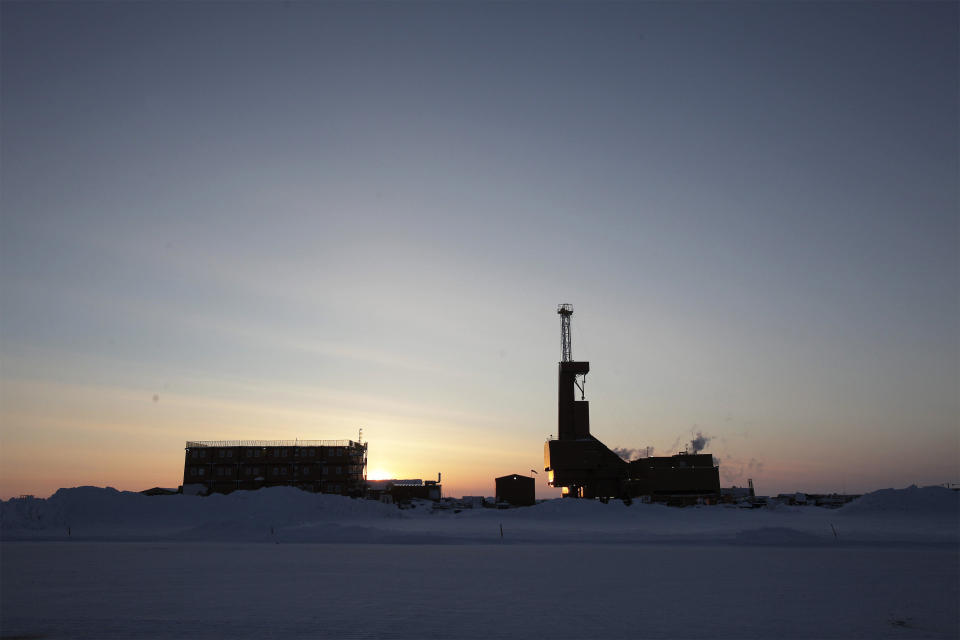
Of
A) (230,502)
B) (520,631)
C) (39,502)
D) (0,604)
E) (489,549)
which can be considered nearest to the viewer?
(520,631)

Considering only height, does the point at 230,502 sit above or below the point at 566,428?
below

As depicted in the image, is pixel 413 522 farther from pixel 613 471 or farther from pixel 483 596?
pixel 483 596

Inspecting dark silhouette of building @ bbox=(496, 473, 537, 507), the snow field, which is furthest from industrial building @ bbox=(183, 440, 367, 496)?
the snow field

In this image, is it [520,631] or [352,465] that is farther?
[352,465]

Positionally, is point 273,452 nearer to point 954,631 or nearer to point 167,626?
point 167,626

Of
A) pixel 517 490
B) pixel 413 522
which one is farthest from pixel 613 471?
pixel 413 522

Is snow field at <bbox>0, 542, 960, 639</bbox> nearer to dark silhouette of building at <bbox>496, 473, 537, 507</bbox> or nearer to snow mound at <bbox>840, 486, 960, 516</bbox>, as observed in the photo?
snow mound at <bbox>840, 486, 960, 516</bbox>

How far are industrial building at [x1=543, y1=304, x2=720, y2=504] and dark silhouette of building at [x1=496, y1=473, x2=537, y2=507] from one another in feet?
19.2

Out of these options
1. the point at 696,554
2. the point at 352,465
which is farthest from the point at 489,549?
the point at 352,465

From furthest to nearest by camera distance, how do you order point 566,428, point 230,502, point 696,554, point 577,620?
point 566,428, point 230,502, point 696,554, point 577,620

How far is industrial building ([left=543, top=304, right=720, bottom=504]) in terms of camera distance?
6962 centimetres

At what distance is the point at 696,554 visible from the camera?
2600cm

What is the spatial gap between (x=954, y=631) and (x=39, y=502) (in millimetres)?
62376

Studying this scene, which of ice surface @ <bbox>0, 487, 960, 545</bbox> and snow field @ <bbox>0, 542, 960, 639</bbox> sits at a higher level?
snow field @ <bbox>0, 542, 960, 639</bbox>
